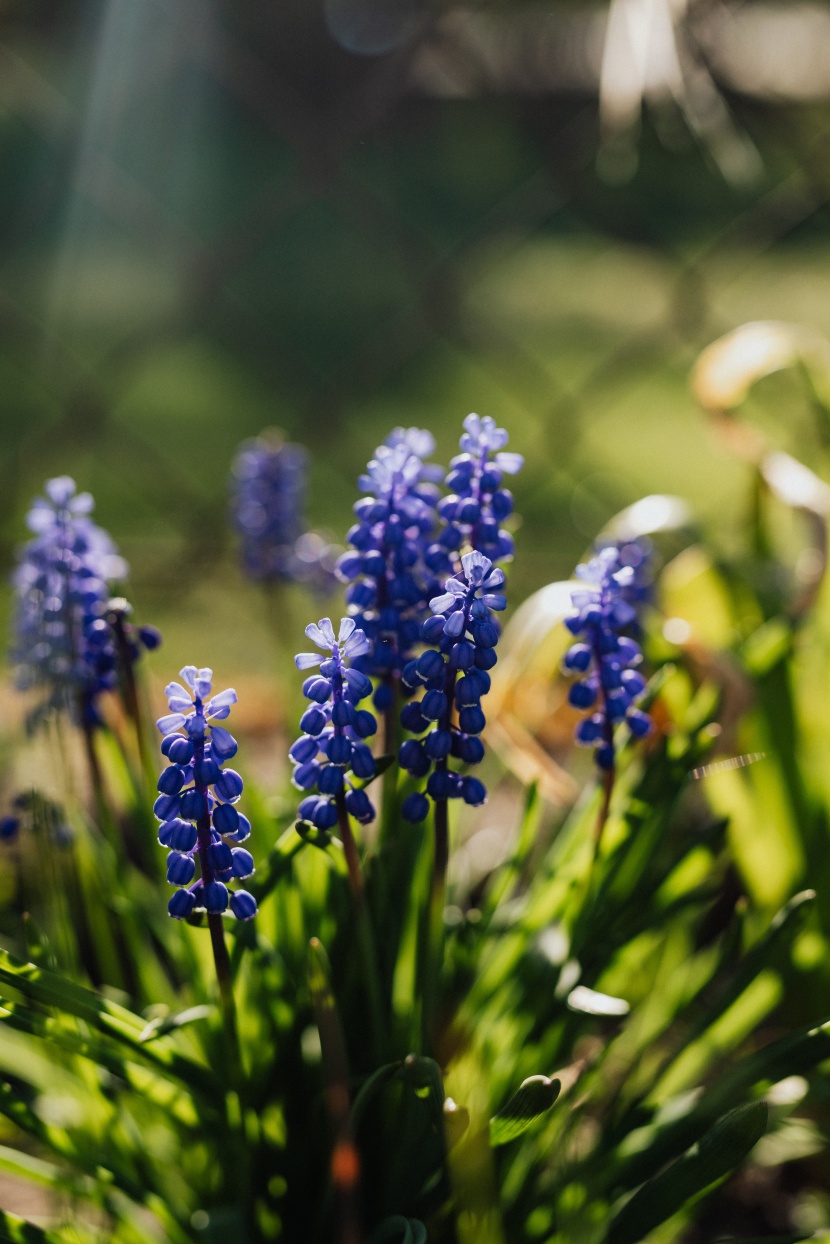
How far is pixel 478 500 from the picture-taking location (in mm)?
1279

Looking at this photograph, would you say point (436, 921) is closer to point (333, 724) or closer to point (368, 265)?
point (333, 724)

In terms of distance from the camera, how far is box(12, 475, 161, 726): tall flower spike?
A: 1.41 metres

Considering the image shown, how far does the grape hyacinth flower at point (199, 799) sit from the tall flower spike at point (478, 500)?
32 cm

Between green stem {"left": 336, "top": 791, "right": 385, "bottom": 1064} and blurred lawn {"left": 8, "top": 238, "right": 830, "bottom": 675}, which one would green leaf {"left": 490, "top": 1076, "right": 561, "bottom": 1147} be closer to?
green stem {"left": 336, "top": 791, "right": 385, "bottom": 1064}

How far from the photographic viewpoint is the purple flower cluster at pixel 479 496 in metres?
1.26

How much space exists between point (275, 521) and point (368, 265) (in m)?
7.80

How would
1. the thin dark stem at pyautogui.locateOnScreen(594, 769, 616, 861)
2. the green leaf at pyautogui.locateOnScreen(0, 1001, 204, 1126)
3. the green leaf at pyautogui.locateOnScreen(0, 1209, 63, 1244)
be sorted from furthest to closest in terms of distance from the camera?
the thin dark stem at pyautogui.locateOnScreen(594, 769, 616, 861) → the green leaf at pyautogui.locateOnScreen(0, 1209, 63, 1244) → the green leaf at pyautogui.locateOnScreen(0, 1001, 204, 1126)

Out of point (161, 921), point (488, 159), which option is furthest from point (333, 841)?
point (488, 159)

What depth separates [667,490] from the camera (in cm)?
550

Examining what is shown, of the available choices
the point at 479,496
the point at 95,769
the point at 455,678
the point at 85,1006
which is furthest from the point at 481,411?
the point at 85,1006

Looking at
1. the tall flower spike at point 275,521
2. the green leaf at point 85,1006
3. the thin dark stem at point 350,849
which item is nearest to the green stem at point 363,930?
the thin dark stem at point 350,849

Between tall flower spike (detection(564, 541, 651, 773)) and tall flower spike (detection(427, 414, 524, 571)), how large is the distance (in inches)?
4.0

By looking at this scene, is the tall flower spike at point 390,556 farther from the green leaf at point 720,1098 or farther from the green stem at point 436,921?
the green leaf at point 720,1098

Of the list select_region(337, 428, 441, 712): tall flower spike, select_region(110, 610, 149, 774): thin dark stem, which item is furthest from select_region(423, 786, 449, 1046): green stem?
select_region(110, 610, 149, 774): thin dark stem
